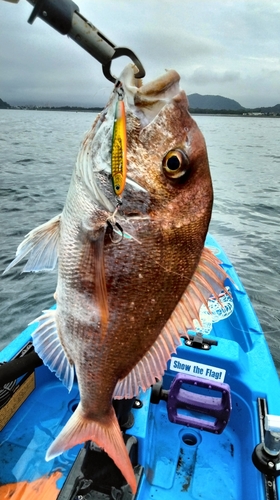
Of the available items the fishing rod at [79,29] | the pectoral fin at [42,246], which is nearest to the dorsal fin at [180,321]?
the pectoral fin at [42,246]

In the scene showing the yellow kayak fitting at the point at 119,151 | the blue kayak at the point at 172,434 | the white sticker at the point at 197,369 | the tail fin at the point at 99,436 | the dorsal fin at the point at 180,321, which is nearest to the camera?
the yellow kayak fitting at the point at 119,151

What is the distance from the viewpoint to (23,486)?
2863 millimetres

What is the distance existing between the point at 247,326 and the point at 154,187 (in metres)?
3.44

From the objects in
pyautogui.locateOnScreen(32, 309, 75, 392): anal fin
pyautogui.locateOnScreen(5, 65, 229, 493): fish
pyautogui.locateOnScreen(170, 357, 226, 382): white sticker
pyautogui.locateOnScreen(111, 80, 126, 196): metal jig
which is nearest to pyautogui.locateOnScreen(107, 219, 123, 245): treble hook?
pyautogui.locateOnScreen(5, 65, 229, 493): fish

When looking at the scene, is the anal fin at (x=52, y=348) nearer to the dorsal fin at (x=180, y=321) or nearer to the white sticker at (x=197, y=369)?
the dorsal fin at (x=180, y=321)

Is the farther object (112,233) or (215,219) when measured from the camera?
(215,219)

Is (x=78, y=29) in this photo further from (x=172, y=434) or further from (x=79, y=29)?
(x=172, y=434)

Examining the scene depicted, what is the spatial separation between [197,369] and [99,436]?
1643 mm

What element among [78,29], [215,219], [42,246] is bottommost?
[215,219]

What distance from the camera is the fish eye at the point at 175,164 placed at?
1466mm

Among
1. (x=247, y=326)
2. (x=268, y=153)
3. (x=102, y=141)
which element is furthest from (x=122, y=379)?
(x=268, y=153)

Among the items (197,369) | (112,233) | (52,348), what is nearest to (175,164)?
(112,233)

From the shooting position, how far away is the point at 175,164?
4.82 feet

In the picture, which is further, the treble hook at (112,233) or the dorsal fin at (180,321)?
the dorsal fin at (180,321)
